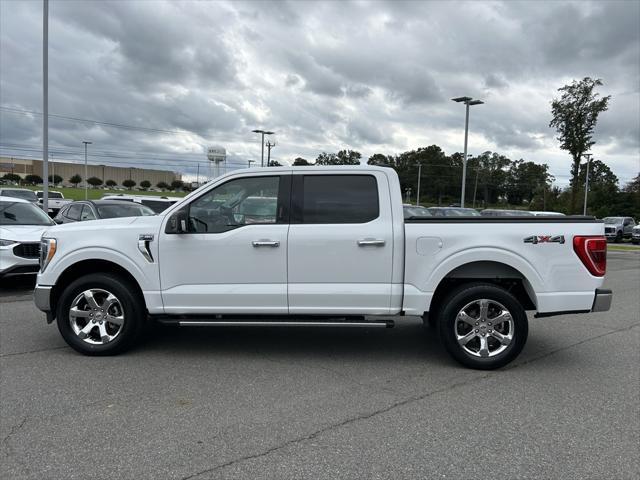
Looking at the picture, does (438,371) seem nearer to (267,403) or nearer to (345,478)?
(267,403)

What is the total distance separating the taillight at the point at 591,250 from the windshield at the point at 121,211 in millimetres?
10021

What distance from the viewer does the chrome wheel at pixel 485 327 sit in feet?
16.4

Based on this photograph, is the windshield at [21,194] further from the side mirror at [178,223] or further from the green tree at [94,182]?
the green tree at [94,182]

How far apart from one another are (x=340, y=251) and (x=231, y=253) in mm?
1070

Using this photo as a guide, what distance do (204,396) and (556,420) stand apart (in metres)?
2.79

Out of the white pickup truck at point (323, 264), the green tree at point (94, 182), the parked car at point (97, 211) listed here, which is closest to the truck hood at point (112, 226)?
the white pickup truck at point (323, 264)

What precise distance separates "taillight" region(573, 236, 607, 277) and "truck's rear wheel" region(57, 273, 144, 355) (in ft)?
14.4

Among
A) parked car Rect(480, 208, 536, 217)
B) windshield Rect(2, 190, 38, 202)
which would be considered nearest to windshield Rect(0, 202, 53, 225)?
parked car Rect(480, 208, 536, 217)

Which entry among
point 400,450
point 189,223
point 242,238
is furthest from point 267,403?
point 189,223

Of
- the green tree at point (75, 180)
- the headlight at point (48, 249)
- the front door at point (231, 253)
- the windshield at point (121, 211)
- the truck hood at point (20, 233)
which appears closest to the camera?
the front door at point (231, 253)

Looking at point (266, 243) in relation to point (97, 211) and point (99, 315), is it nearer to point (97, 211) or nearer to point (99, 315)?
point (99, 315)

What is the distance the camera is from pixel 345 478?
302 centimetres

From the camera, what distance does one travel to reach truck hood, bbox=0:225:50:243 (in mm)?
8906

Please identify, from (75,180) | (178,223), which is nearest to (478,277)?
(178,223)
